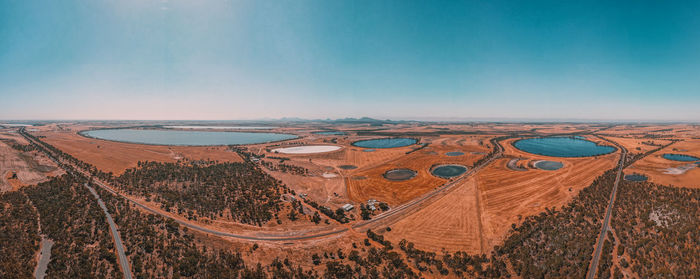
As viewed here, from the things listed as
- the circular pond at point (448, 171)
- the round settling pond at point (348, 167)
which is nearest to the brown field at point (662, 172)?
the circular pond at point (448, 171)

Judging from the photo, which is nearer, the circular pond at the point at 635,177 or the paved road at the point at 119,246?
the paved road at the point at 119,246

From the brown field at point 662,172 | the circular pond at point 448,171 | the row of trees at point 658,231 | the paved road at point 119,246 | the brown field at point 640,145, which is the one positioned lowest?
the paved road at point 119,246

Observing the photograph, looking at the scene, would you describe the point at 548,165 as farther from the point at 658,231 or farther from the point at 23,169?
the point at 23,169

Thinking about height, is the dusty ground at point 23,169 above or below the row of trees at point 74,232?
above

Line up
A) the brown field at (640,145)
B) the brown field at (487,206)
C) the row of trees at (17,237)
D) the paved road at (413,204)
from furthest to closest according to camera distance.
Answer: the brown field at (640,145) → the paved road at (413,204) → the brown field at (487,206) → the row of trees at (17,237)

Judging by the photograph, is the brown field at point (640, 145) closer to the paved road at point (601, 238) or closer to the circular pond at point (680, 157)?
the circular pond at point (680, 157)

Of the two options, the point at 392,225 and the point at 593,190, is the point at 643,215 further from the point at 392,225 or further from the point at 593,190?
the point at 392,225

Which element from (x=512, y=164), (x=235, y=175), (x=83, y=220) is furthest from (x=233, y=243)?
(x=512, y=164)
